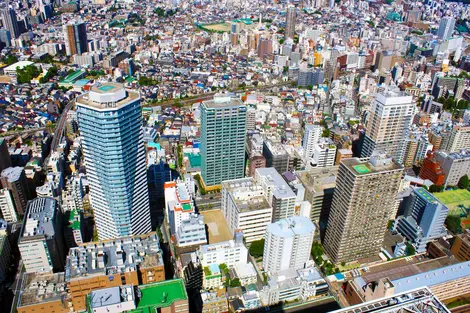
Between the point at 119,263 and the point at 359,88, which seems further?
A: the point at 359,88

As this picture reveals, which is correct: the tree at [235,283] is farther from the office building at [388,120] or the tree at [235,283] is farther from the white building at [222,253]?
the office building at [388,120]

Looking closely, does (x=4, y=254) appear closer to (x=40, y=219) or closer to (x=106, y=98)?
(x=40, y=219)

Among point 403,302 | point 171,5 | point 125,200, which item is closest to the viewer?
point 403,302

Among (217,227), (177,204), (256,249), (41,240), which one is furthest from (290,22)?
(41,240)

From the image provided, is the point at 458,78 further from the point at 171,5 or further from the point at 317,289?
the point at 171,5

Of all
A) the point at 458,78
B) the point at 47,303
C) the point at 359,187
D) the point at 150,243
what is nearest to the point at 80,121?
the point at 150,243

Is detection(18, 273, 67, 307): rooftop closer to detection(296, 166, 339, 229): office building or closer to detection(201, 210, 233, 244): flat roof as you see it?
detection(201, 210, 233, 244): flat roof
